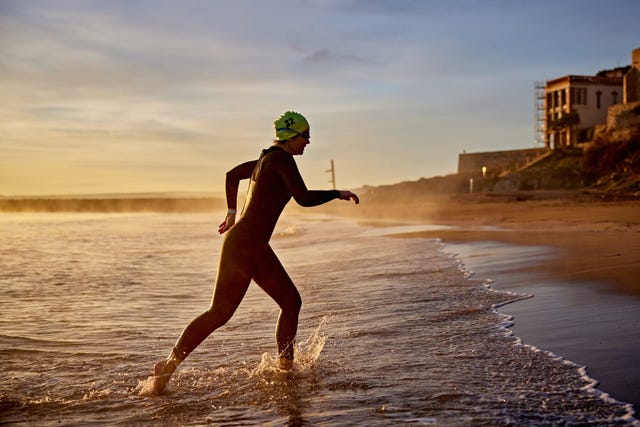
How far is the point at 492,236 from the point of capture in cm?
1667

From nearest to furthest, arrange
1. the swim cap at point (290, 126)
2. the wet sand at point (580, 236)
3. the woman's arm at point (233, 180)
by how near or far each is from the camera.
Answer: the swim cap at point (290, 126)
the woman's arm at point (233, 180)
the wet sand at point (580, 236)

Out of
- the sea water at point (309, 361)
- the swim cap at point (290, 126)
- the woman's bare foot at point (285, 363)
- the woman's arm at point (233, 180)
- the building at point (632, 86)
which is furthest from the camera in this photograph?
the building at point (632, 86)

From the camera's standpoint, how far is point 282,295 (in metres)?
5.29

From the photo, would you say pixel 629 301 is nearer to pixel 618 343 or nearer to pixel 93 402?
pixel 618 343

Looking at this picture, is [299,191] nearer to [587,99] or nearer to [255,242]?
[255,242]

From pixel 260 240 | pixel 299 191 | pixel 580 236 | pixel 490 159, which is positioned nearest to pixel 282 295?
pixel 260 240

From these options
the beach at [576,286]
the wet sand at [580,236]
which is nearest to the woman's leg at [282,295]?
the beach at [576,286]

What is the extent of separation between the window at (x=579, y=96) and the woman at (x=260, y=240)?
74210 mm

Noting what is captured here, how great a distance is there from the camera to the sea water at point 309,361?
408 centimetres

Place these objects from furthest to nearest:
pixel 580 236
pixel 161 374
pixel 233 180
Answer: pixel 580 236
pixel 233 180
pixel 161 374

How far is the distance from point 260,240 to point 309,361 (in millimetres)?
1160

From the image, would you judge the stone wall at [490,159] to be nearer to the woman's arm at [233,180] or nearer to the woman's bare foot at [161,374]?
the woman's arm at [233,180]

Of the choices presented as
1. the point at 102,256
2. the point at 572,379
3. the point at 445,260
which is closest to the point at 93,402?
the point at 572,379

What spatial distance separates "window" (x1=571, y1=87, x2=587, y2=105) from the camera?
7275 cm
